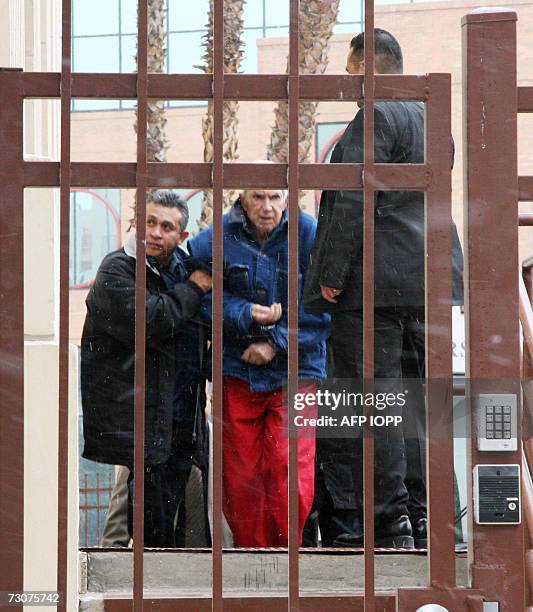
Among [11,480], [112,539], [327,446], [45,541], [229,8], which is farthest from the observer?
[229,8]

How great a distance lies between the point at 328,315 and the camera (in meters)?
3.37

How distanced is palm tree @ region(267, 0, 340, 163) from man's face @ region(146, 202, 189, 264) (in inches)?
193

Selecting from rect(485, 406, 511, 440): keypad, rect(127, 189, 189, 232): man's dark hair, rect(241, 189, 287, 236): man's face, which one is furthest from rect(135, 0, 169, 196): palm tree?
rect(485, 406, 511, 440): keypad

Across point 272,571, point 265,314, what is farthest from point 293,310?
point 265,314

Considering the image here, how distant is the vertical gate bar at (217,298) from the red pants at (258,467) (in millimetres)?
794

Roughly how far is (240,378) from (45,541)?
837 millimetres

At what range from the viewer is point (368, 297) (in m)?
2.46

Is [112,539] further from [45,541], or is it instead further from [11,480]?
[11,480]

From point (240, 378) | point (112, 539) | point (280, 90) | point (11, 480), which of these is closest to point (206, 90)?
point (280, 90)

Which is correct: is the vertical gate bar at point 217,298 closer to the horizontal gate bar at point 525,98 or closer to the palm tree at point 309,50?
the horizontal gate bar at point 525,98

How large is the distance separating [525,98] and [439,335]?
60cm

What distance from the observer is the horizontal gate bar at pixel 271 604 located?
8.84 ft

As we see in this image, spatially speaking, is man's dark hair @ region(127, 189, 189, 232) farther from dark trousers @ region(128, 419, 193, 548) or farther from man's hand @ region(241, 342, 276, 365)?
dark trousers @ region(128, 419, 193, 548)

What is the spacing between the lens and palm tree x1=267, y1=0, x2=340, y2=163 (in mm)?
8588
